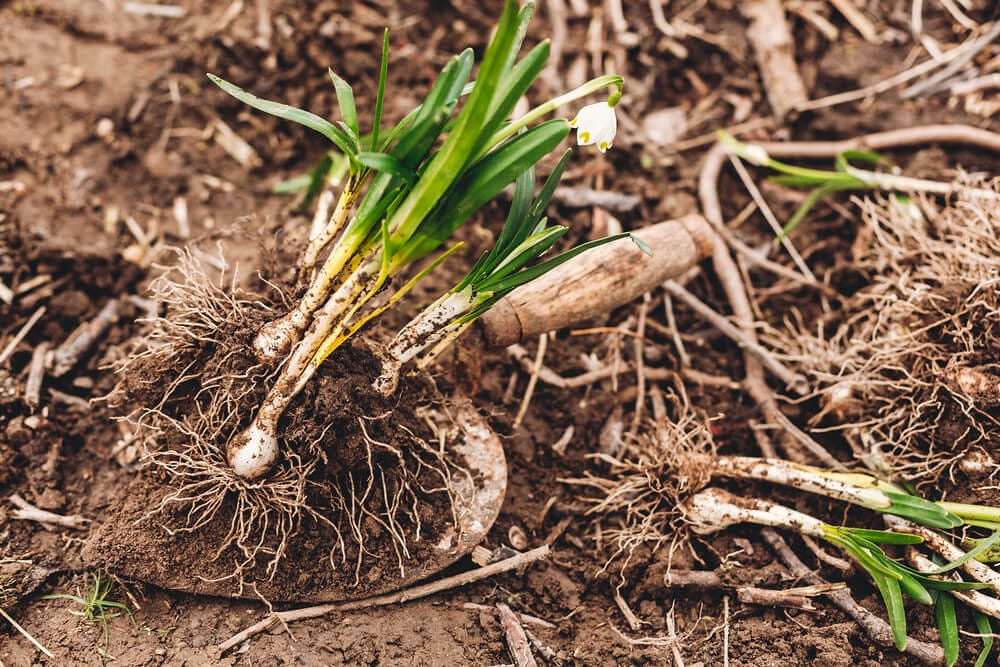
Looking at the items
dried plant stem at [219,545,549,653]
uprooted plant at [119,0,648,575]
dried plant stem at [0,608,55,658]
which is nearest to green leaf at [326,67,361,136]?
uprooted plant at [119,0,648,575]

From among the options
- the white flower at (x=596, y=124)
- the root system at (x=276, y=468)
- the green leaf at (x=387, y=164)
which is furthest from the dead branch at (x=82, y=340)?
the white flower at (x=596, y=124)

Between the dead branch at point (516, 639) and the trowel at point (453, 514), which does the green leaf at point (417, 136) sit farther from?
the dead branch at point (516, 639)

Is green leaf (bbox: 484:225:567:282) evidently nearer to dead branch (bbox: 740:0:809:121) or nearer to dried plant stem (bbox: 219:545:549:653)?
dried plant stem (bbox: 219:545:549:653)

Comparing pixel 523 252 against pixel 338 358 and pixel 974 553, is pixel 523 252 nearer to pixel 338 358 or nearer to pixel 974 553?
pixel 338 358

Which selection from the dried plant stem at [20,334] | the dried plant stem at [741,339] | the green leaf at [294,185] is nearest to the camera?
the dried plant stem at [20,334]

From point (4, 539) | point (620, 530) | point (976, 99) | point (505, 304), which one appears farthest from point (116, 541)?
point (976, 99)

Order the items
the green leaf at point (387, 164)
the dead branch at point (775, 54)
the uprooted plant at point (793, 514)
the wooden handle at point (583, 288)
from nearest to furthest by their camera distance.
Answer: the green leaf at point (387, 164), the uprooted plant at point (793, 514), the wooden handle at point (583, 288), the dead branch at point (775, 54)

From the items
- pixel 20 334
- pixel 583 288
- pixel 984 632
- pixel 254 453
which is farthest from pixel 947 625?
pixel 20 334
